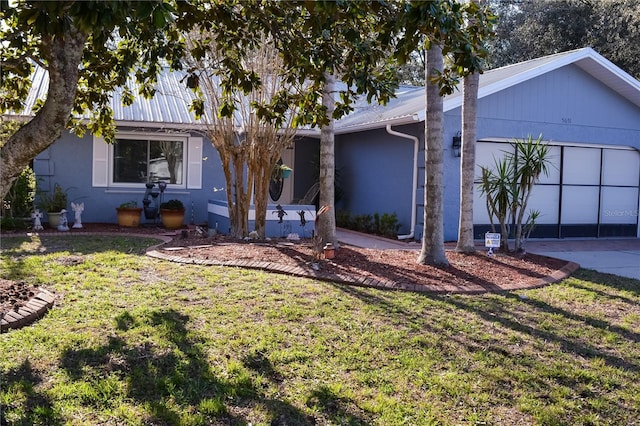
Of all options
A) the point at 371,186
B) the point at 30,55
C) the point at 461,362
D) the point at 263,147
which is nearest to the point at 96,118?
the point at 30,55

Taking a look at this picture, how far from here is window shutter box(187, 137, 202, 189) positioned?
1369 cm

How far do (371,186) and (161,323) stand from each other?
387 inches

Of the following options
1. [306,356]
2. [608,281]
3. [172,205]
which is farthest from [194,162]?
[306,356]

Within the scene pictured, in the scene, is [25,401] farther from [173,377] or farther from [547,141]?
[547,141]

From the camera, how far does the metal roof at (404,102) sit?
1223 centimetres

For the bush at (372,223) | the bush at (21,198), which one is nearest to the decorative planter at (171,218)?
the bush at (21,198)

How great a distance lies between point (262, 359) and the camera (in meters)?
4.49

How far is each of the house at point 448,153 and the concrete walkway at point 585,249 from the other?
0.71 m

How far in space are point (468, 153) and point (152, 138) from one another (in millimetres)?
7623

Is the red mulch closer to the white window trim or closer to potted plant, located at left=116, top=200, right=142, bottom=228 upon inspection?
potted plant, located at left=116, top=200, right=142, bottom=228

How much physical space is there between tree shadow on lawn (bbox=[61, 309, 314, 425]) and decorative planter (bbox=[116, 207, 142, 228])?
812cm

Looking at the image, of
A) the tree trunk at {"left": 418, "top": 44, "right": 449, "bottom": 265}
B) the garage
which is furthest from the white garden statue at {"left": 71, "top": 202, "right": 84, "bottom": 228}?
the garage

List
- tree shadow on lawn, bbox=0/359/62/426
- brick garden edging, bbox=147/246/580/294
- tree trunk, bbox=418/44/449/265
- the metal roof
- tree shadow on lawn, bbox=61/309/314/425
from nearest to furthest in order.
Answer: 1. tree shadow on lawn, bbox=0/359/62/426
2. tree shadow on lawn, bbox=61/309/314/425
3. brick garden edging, bbox=147/246/580/294
4. tree trunk, bbox=418/44/449/265
5. the metal roof

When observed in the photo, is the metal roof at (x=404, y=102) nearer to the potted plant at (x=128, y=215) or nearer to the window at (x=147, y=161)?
the window at (x=147, y=161)
